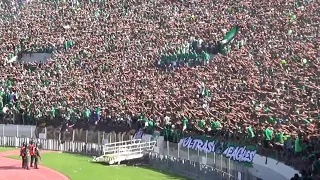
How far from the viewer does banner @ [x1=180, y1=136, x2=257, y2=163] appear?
26.6 metres

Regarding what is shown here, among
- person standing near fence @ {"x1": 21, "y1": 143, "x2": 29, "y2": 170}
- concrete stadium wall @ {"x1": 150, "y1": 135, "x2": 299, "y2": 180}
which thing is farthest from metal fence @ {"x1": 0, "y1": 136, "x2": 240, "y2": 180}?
person standing near fence @ {"x1": 21, "y1": 143, "x2": 29, "y2": 170}

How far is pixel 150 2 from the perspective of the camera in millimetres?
60031

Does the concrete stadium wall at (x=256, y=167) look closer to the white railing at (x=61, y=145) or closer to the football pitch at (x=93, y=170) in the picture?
the football pitch at (x=93, y=170)

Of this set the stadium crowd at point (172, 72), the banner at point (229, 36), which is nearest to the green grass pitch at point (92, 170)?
the stadium crowd at point (172, 72)

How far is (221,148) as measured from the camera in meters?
28.6

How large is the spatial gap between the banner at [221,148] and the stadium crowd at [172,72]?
0.34 metres

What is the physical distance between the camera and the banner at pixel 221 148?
26578mm

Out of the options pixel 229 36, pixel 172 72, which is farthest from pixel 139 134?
pixel 229 36

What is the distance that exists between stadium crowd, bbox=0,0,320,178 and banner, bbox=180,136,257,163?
1.13 feet

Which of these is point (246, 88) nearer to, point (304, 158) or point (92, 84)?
point (304, 158)

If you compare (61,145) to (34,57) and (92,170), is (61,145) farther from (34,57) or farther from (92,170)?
(34,57)

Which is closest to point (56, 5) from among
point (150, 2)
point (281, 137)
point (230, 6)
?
point (150, 2)

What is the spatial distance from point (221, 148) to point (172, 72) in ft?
53.0

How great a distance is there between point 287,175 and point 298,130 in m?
1.56
